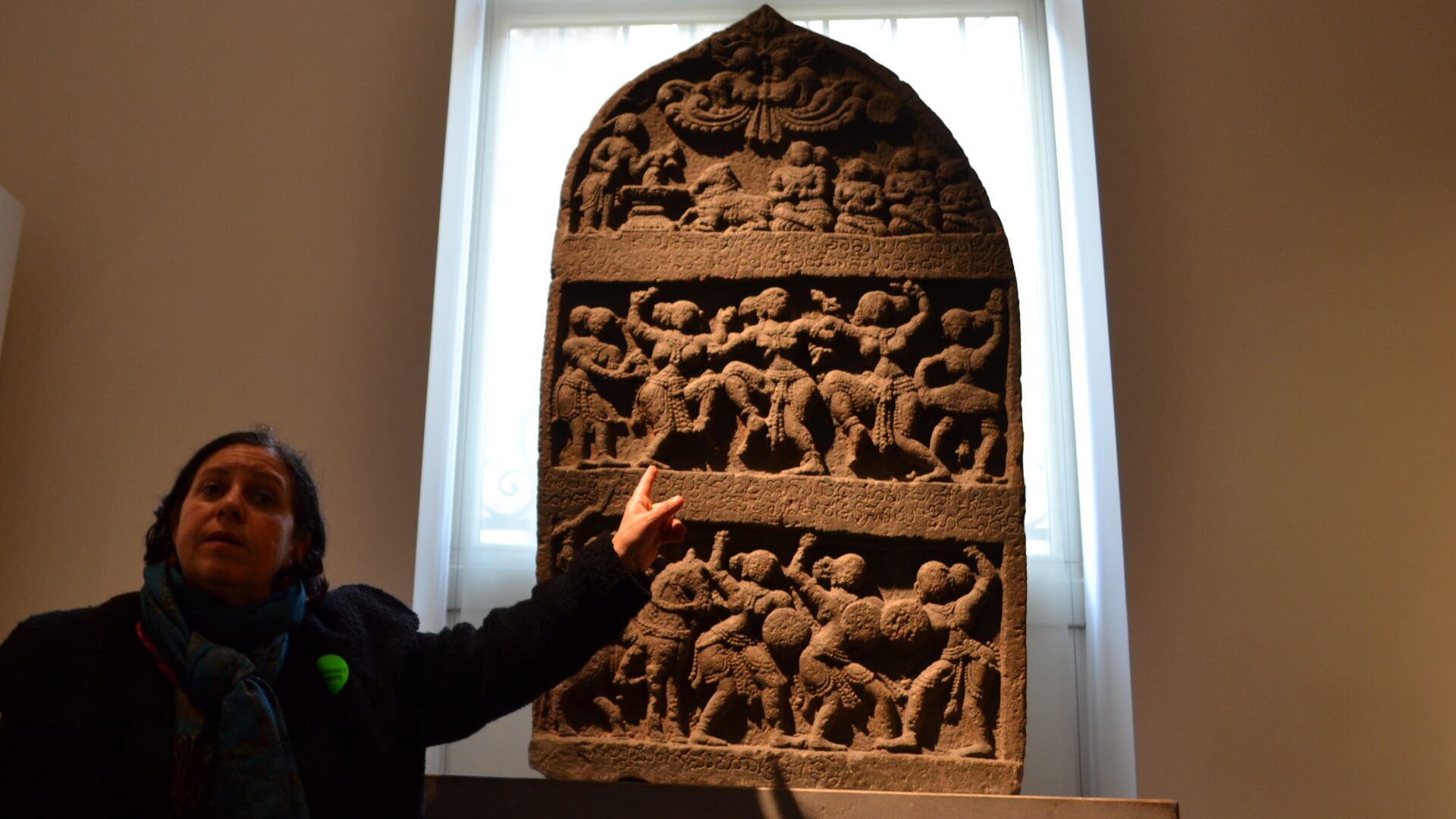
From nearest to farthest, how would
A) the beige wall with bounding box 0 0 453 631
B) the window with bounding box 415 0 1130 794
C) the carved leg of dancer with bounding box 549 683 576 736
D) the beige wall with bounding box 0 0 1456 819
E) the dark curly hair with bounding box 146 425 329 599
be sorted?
1. the dark curly hair with bounding box 146 425 329 599
2. the carved leg of dancer with bounding box 549 683 576 736
3. the beige wall with bounding box 0 0 1456 819
4. the beige wall with bounding box 0 0 453 631
5. the window with bounding box 415 0 1130 794

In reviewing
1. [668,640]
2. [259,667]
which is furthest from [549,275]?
[259,667]

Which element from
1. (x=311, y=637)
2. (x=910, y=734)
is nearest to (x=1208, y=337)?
(x=910, y=734)

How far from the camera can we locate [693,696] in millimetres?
3355

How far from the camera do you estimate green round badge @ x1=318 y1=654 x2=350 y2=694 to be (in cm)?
247

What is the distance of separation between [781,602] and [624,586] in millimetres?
875

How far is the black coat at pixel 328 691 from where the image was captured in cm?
224

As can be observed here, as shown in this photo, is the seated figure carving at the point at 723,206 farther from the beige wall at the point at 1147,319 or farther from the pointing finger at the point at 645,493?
the beige wall at the point at 1147,319

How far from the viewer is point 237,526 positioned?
8.01 feet

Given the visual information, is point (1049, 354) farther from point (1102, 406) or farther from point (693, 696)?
point (693, 696)

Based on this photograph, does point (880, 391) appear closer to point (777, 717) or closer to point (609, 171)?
point (777, 717)

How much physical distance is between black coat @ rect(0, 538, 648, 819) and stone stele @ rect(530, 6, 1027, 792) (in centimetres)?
75

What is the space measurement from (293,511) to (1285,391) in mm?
3109

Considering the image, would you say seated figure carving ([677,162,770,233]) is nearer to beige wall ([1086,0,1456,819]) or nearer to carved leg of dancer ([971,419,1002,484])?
carved leg of dancer ([971,419,1002,484])

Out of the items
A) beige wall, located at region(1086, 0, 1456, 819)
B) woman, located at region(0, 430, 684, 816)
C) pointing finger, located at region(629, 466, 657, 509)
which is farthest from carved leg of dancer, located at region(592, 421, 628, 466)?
beige wall, located at region(1086, 0, 1456, 819)
